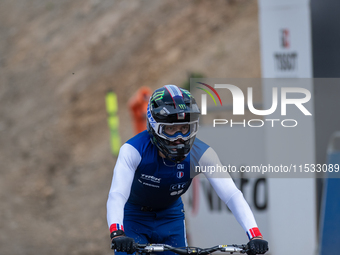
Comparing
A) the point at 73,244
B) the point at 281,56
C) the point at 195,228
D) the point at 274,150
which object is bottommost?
the point at 73,244

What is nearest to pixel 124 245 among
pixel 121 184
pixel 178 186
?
pixel 121 184

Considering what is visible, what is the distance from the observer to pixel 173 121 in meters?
4.00

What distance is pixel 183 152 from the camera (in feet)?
13.4

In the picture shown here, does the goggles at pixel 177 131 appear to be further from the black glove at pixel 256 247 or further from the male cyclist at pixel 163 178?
the black glove at pixel 256 247

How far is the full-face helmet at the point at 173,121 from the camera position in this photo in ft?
13.1

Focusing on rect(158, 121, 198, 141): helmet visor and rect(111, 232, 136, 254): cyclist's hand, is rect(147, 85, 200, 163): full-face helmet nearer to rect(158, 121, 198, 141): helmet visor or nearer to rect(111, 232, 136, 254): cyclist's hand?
rect(158, 121, 198, 141): helmet visor

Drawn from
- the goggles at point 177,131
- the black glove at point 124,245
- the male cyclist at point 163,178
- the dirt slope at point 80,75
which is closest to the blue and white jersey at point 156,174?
the male cyclist at point 163,178

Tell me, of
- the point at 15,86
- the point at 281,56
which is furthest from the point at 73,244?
the point at 15,86

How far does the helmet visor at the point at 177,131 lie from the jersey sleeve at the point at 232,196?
0.43 metres

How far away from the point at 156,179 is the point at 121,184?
0.42 metres

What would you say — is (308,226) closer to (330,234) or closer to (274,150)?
(330,234)

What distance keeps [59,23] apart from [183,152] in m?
19.1

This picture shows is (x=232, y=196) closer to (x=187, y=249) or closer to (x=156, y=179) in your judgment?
(x=156, y=179)

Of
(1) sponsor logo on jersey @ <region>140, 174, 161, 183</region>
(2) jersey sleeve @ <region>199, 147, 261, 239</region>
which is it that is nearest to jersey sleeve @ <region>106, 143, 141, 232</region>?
(1) sponsor logo on jersey @ <region>140, 174, 161, 183</region>
